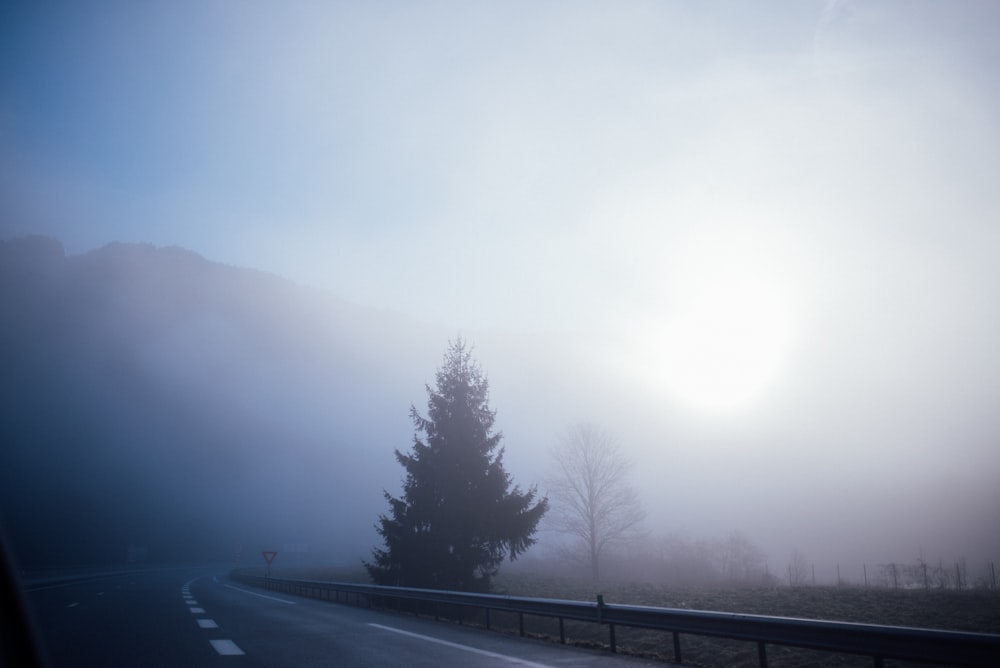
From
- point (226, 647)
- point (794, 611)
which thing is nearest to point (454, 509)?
point (794, 611)

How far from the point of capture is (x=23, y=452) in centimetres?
12744

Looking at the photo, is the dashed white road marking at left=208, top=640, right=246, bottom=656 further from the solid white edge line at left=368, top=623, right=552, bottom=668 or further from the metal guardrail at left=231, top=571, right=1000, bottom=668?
the metal guardrail at left=231, top=571, right=1000, bottom=668

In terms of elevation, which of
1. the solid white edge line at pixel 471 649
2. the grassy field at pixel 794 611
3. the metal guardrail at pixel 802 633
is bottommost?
the grassy field at pixel 794 611

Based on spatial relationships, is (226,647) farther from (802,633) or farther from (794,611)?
(794,611)

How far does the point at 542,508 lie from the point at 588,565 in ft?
61.1

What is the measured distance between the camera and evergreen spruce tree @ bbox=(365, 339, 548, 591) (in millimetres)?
24406

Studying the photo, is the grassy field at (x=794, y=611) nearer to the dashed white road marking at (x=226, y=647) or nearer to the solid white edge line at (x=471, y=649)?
the solid white edge line at (x=471, y=649)

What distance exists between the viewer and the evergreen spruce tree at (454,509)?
24406 millimetres

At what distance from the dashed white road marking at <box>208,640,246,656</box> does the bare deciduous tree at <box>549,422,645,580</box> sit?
3082cm

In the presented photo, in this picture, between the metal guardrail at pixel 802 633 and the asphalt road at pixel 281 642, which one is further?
the asphalt road at pixel 281 642

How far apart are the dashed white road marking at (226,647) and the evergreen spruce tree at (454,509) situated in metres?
13.0

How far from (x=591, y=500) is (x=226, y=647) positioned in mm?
32056

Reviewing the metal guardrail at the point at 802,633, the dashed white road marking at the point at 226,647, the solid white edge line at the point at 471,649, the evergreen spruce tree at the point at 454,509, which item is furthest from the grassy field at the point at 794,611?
the dashed white road marking at the point at 226,647

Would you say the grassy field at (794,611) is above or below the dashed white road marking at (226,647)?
below
